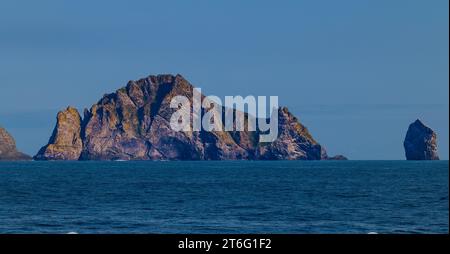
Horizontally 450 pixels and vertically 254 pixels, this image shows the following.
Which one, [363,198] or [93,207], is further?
[363,198]

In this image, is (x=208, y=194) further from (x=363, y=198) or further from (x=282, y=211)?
(x=282, y=211)

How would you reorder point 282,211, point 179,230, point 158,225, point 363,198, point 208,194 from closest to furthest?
1. point 179,230
2. point 158,225
3. point 282,211
4. point 363,198
5. point 208,194

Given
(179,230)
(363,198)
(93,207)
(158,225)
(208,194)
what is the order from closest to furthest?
1. (179,230)
2. (158,225)
3. (93,207)
4. (363,198)
5. (208,194)

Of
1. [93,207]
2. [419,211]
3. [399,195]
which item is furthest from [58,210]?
[399,195]

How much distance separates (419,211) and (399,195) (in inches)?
1117

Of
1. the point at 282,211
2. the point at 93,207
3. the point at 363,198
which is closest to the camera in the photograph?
the point at 282,211

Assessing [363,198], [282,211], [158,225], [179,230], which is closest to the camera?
[179,230]
